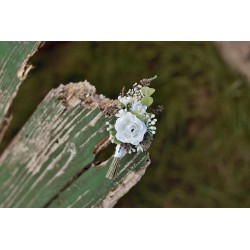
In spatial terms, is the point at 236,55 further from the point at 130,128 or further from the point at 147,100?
the point at 130,128

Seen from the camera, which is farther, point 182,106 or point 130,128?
point 182,106

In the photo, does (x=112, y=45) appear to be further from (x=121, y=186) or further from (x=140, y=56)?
(x=121, y=186)

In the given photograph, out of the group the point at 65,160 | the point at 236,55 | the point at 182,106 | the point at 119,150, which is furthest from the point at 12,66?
the point at 236,55

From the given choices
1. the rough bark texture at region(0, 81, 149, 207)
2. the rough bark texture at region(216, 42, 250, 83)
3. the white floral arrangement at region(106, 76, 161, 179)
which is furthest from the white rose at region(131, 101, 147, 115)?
the rough bark texture at region(216, 42, 250, 83)

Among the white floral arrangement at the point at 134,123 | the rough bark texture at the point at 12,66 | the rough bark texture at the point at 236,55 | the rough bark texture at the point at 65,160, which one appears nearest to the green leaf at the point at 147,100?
the white floral arrangement at the point at 134,123

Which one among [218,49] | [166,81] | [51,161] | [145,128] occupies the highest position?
[218,49]
